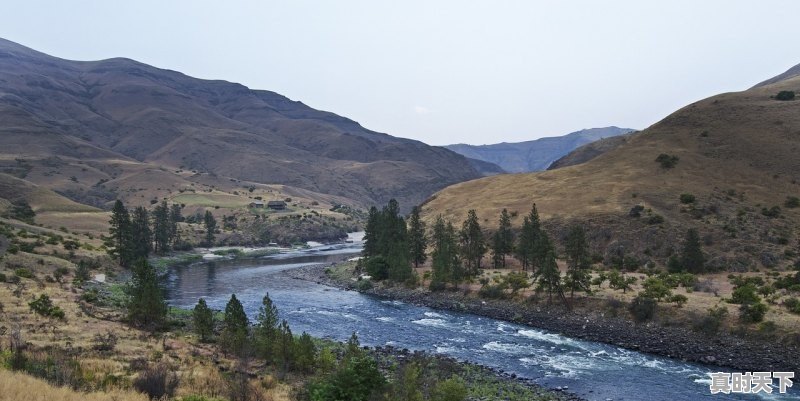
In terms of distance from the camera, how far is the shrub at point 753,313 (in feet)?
144

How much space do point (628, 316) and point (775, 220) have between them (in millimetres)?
52151

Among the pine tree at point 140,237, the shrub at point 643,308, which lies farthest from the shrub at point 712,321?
the pine tree at point 140,237

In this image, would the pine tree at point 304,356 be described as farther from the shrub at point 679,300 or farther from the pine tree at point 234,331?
the shrub at point 679,300

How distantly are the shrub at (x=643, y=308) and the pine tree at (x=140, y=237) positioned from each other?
85.2 metres

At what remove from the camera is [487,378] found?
120ft

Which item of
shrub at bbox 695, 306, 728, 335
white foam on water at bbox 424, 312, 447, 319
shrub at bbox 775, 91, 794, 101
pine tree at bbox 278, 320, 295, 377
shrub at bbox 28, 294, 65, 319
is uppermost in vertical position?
shrub at bbox 775, 91, 794, 101

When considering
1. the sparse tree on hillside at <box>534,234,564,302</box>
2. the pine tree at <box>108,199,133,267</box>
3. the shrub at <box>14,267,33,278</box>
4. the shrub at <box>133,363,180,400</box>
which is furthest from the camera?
the pine tree at <box>108,199,133,267</box>

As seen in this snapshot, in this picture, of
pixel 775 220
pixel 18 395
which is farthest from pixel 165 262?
pixel 775 220

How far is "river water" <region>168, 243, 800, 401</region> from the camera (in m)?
36.0

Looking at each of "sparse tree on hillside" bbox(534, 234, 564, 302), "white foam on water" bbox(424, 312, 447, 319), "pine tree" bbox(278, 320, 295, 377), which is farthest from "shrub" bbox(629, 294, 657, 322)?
"pine tree" bbox(278, 320, 295, 377)

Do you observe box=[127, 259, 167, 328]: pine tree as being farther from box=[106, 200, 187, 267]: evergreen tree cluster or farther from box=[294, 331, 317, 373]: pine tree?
box=[106, 200, 187, 267]: evergreen tree cluster

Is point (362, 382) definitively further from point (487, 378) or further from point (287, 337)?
point (487, 378)

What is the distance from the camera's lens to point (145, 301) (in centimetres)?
4247

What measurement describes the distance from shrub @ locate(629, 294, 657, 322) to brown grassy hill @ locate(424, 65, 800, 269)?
2988 centimetres
